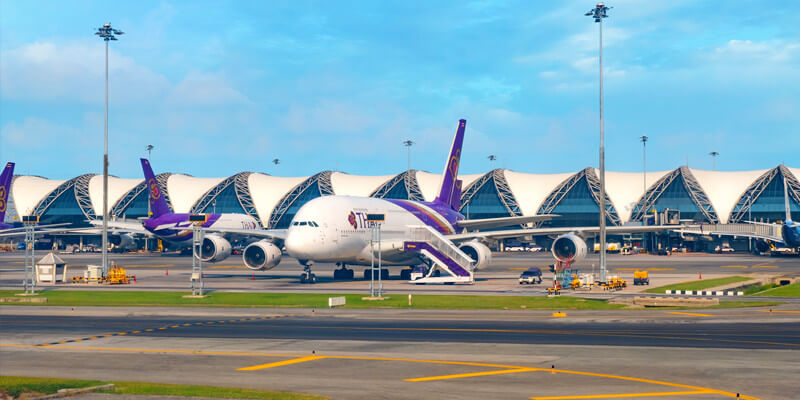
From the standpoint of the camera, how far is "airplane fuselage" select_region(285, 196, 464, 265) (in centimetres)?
5412

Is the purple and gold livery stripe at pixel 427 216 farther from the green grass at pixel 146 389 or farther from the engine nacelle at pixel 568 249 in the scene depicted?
the green grass at pixel 146 389

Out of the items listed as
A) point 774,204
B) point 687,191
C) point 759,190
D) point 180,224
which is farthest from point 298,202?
point 774,204

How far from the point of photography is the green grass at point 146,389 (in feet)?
56.4

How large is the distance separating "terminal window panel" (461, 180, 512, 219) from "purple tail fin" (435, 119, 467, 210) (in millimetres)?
82004

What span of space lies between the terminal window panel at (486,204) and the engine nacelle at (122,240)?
62866mm

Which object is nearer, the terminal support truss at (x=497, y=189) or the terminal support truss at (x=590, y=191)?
the terminal support truss at (x=590, y=191)

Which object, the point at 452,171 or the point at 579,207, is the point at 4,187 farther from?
the point at 579,207

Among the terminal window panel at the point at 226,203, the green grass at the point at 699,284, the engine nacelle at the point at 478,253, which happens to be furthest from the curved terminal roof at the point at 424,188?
the engine nacelle at the point at 478,253

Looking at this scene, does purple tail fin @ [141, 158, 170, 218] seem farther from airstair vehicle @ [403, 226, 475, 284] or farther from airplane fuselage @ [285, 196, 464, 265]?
airstair vehicle @ [403, 226, 475, 284]

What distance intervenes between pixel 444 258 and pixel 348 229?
754 centimetres

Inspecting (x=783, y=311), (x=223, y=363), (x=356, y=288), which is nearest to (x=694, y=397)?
(x=223, y=363)

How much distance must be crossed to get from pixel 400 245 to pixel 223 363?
37703 millimetres

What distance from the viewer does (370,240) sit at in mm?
58188

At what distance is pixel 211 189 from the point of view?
6521 inches
